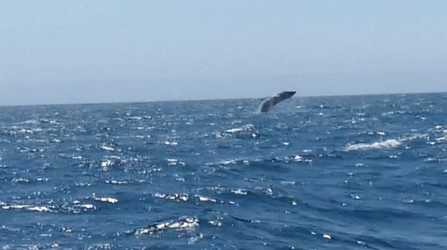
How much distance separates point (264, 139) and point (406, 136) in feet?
23.3

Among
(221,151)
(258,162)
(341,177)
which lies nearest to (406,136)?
(221,151)

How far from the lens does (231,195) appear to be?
24312mm

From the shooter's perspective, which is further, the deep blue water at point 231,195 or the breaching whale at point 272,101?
the breaching whale at point 272,101

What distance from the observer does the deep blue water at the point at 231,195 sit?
18516 millimetres

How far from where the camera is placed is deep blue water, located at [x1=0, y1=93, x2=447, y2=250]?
60.7ft

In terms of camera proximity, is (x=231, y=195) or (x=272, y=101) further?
(x=272, y=101)

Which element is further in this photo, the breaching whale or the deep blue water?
the breaching whale

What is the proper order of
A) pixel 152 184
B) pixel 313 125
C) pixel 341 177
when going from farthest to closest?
pixel 313 125 < pixel 341 177 < pixel 152 184

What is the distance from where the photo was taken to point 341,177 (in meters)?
28.9

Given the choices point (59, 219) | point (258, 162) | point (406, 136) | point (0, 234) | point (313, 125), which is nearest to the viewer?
point (0, 234)

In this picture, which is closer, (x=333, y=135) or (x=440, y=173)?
(x=440, y=173)

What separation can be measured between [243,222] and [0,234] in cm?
510

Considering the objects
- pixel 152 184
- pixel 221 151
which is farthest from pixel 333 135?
pixel 152 184

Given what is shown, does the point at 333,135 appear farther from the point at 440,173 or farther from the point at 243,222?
the point at 243,222
